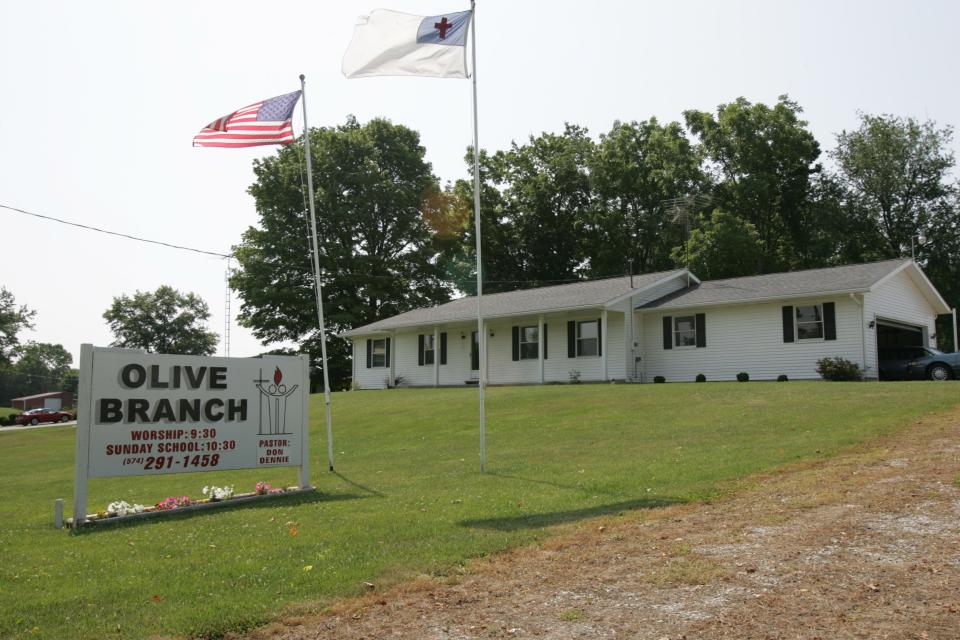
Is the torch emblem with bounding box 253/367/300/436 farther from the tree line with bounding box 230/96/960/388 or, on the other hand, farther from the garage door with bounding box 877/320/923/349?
the tree line with bounding box 230/96/960/388

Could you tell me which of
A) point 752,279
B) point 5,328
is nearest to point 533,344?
point 752,279

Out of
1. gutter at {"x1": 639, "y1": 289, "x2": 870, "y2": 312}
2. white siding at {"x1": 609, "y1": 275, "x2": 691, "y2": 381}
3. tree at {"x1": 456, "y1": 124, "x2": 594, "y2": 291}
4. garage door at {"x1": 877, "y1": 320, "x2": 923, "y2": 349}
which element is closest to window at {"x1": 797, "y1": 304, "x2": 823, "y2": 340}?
gutter at {"x1": 639, "y1": 289, "x2": 870, "y2": 312}

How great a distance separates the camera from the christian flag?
11.4m

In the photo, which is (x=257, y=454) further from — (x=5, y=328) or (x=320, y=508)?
(x=5, y=328)

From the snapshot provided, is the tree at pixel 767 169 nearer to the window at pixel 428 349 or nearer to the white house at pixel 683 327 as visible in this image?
the white house at pixel 683 327

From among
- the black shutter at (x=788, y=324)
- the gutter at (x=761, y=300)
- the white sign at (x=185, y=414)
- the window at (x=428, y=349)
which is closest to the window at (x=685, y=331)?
the gutter at (x=761, y=300)

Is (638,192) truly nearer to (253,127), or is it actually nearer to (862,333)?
(862,333)

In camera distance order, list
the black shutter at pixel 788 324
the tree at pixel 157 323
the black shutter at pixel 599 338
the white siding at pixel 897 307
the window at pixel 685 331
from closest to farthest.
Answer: the white siding at pixel 897 307 < the black shutter at pixel 788 324 < the window at pixel 685 331 < the black shutter at pixel 599 338 < the tree at pixel 157 323

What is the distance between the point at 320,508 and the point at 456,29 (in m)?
7.40

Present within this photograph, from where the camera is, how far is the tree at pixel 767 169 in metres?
44.2

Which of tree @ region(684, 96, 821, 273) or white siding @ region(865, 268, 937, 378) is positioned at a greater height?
tree @ region(684, 96, 821, 273)

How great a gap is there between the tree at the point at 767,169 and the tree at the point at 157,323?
7082 cm

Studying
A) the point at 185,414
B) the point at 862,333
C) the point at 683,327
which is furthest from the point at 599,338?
the point at 185,414

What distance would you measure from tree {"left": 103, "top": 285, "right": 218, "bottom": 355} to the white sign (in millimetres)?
88465
